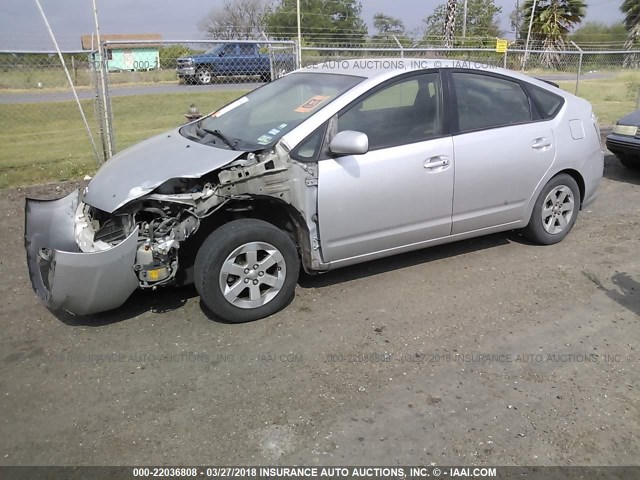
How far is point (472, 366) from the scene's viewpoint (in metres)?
3.48

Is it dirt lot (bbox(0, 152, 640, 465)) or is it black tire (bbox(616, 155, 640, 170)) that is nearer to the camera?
dirt lot (bbox(0, 152, 640, 465))

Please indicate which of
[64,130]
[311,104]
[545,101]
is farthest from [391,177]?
[64,130]

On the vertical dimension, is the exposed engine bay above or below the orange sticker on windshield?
below

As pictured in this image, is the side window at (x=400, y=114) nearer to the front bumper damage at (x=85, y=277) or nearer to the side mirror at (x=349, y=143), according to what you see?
the side mirror at (x=349, y=143)

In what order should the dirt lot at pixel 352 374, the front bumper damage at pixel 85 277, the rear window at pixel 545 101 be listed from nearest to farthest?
the dirt lot at pixel 352 374, the front bumper damage at pixel 85 277, the rear window at pixel 545 101

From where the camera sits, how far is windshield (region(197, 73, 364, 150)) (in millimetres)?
4176

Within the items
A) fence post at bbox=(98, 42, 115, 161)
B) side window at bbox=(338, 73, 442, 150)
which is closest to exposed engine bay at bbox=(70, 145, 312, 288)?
side window at bbox=(338, 73, 442, 150)

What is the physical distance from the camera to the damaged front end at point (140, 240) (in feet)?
11.6

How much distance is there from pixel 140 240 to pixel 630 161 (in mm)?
7424

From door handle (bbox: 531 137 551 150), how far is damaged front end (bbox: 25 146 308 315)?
2352 millimetres

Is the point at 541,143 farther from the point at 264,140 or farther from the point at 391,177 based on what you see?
the point at 264,140

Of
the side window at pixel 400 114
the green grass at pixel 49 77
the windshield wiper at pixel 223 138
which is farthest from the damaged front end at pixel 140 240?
the green grass at pixel 49 77

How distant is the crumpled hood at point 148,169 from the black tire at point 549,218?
2.88 m

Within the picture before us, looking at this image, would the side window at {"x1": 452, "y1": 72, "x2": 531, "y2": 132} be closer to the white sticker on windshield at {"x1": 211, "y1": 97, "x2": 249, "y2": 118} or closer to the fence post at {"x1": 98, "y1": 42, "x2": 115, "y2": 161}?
the white sticker on windshield at {"x1": 211, "y1": 97, "x2": 249, "y2": 118}
